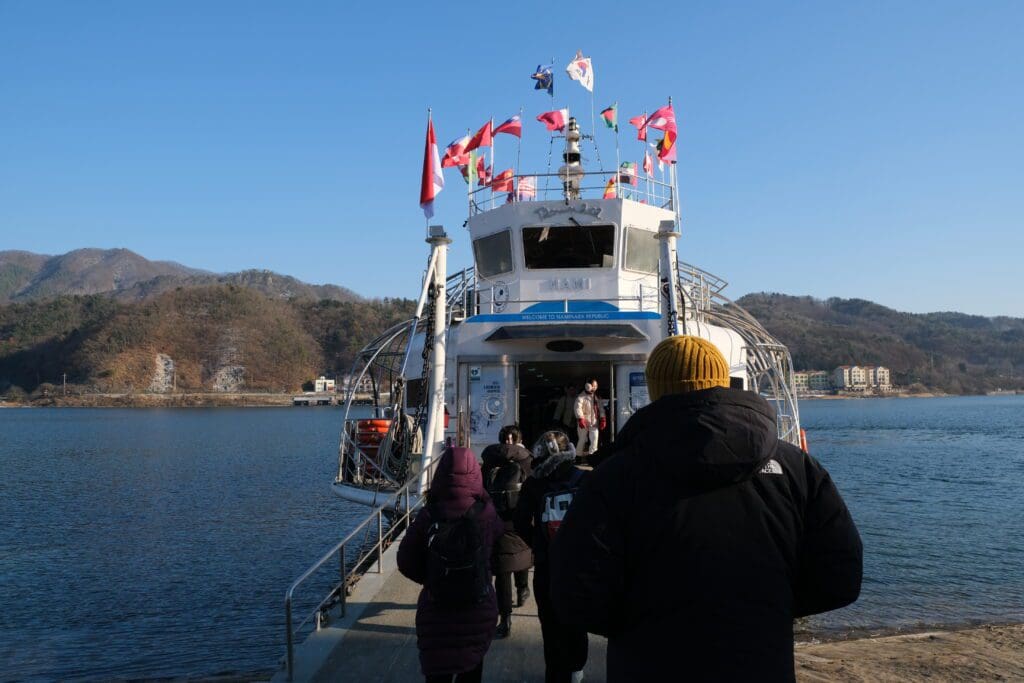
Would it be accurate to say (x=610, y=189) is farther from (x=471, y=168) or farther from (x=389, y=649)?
(x=389, y=649)

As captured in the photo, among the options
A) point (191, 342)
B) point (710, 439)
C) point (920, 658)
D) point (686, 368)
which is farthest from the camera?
point (191, 342)

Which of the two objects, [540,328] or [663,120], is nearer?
[540,328]

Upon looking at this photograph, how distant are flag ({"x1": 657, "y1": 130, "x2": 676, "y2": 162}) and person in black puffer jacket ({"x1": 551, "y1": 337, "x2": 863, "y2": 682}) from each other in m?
14.3

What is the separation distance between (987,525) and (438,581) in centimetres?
2154

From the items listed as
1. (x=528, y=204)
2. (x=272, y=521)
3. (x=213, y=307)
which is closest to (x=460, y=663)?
(x=528, y=204)

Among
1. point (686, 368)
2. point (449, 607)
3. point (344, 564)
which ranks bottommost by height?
point (344, 564)

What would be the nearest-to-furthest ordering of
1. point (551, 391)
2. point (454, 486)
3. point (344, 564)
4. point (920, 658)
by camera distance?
point (454, 486), point (344, 564), point (920, 658), point (551, 391)

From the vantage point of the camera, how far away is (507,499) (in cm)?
597

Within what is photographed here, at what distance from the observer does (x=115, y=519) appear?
23000 mm

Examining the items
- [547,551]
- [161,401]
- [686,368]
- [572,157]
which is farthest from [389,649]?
[161,401]

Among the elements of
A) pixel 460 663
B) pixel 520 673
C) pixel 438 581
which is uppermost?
pixel 438 581

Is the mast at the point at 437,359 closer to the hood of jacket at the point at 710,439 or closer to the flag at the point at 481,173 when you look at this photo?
the flag at the point at 481,173

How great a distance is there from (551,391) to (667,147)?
562cm

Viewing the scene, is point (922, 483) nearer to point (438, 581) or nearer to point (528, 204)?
point (528, 204)
